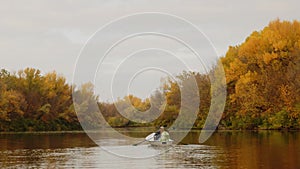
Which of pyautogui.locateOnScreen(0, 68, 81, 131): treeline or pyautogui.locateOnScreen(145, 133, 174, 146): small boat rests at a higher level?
pyautogui.locateOnScreen(0, 68, 81, 131): treeline

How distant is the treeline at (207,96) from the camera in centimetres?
6844

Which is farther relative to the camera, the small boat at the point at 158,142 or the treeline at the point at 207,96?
the treeline at the point at 207,96

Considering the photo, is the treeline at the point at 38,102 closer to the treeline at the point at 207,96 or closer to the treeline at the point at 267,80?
the treeline at the point at 207,96

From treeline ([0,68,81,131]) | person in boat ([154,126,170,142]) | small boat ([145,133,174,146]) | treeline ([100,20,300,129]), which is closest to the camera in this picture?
small boat ([145,133,174,146])

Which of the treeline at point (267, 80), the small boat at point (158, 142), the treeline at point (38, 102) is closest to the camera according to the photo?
the small boat at point (158, 142)

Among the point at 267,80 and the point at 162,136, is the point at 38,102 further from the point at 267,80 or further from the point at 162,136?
the point at 162,136

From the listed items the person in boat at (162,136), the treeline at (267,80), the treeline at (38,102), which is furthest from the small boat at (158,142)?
the treeline at (38,102)

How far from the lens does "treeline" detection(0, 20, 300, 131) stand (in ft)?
225

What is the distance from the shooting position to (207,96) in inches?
3108

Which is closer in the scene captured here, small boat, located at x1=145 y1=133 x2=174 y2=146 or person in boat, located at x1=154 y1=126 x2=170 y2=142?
small boat, located at x1=145 y1=133 x2=174 y2=146

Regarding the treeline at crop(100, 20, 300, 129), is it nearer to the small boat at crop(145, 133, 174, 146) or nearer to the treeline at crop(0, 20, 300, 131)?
the treeline at crop(0, 20, 300, 131)

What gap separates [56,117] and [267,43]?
131 ft

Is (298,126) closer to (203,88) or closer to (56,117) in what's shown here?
(203,88)

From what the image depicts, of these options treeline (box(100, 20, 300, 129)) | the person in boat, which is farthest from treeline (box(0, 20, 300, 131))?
the person in boat
